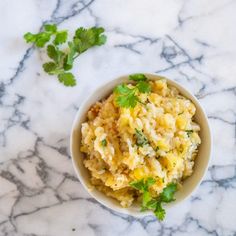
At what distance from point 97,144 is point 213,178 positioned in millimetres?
459

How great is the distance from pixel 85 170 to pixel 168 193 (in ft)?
0.77

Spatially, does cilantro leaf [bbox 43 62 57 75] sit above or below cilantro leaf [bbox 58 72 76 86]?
above

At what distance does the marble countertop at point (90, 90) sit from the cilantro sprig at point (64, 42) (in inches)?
1.2

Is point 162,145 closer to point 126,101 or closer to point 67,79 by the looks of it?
point 126,101

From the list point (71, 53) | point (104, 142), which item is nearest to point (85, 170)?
point (104, 142)

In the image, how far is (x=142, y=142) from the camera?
132 centimetres

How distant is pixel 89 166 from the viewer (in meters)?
1.40

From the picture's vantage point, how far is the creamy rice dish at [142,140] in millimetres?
1322

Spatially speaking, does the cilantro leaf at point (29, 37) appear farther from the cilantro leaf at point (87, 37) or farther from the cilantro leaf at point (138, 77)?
the cilantro leaf at point (138, 77)

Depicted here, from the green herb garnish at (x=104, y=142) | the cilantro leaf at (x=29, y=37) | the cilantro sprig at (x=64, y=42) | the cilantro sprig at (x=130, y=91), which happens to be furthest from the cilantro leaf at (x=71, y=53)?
the green herb garnish at (x=104, y=142)

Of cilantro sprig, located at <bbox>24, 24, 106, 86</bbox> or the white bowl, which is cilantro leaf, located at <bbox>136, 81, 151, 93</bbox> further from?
cilantro sprig, located at <bbox>24, 24, 106, 86</bbox>

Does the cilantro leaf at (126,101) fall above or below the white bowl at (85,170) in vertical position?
above

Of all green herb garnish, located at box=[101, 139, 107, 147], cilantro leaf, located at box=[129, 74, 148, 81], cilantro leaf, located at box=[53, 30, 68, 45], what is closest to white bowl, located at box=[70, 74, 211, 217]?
cilantro leaf, located at box=[129, 74, 148, 81]

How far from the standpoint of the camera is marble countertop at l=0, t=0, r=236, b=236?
1.60m
